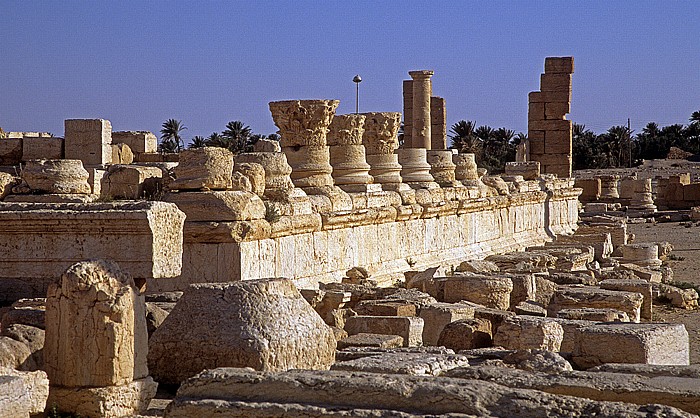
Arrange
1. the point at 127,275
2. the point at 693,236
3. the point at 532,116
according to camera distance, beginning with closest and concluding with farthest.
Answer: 1. the point at 127,275
2. the point at 693,236
3. the point at 532,116

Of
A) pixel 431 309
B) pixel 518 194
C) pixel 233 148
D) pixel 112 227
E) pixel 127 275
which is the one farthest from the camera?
pixel 233 148

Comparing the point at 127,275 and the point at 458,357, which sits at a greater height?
the point at 127,275

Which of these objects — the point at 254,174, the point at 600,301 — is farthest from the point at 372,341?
the point at 600,301

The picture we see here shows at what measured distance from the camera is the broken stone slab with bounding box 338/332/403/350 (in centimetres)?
825

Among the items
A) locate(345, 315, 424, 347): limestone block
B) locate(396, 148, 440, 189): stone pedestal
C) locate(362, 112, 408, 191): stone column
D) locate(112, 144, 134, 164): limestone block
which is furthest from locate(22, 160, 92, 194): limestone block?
locate(112, 144, 134, 164): limestone block

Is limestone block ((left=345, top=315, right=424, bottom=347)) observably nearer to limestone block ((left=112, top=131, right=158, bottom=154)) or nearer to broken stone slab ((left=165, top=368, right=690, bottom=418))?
broken stone slab ((left=165, top=368, right=690, bottom=418))

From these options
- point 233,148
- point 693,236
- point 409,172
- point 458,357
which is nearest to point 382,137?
point 409,172

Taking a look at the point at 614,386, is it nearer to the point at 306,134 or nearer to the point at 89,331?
the point at 89,331

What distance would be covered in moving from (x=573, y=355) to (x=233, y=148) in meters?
33.8

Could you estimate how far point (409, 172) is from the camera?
18.5 meters

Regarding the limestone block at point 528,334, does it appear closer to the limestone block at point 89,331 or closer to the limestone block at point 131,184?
the limestone block at point 89,331

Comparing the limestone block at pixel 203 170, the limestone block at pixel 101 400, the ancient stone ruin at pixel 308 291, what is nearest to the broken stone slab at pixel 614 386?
the ancient stone ruin at pixel 308 291

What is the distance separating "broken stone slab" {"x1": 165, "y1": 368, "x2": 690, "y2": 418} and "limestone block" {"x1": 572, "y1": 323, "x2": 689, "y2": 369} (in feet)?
10.5

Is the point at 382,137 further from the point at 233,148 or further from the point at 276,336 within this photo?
the point at 233,148
